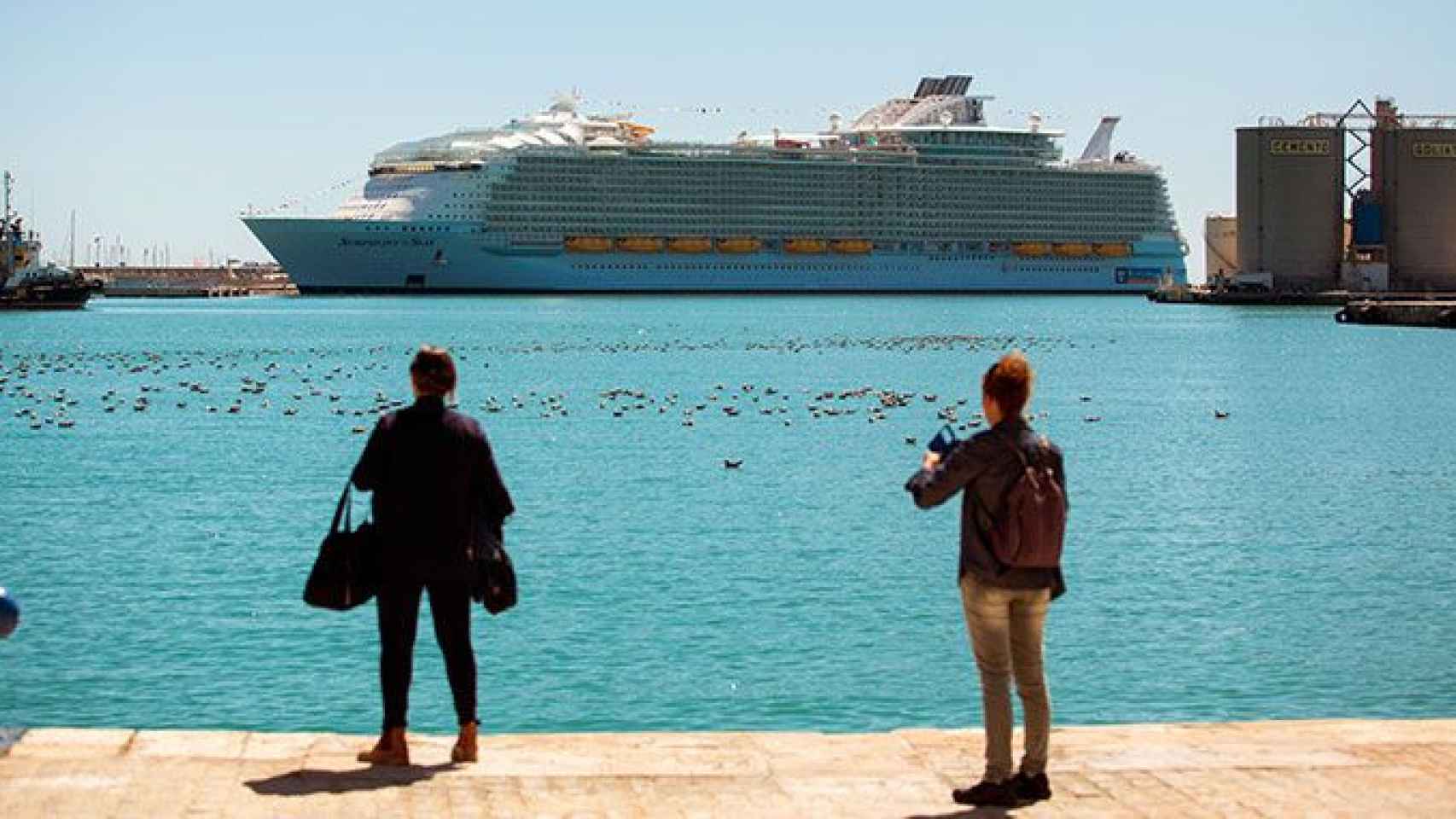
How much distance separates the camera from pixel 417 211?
12375cm

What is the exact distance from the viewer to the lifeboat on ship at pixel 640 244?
419 feet

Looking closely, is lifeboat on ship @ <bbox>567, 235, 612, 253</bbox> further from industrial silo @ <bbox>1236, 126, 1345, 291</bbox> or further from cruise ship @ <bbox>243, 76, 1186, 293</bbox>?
industrial silo @ <bbox>1236, 126, 1345, 291</bbox>

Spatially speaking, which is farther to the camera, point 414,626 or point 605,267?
point 605,267

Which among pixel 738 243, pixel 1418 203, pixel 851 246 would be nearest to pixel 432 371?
pixel 738 243

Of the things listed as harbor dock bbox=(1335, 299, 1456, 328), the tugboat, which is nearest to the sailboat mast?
the tugboat

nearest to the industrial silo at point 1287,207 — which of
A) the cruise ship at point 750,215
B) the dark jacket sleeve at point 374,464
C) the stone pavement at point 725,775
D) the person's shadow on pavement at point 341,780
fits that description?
the cruise ship at point 750,215

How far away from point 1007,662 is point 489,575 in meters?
1.76

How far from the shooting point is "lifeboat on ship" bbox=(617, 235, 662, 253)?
128 metres

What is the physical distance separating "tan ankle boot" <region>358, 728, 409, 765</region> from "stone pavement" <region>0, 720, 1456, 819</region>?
74mm

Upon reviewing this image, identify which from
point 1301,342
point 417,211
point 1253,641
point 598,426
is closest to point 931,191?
point 417,211

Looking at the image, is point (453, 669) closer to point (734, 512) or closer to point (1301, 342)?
point (734, 512)

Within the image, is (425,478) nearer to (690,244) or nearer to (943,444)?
(943,444)

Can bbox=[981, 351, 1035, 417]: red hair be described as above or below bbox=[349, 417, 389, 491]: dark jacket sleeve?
above

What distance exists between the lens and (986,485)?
7773 mm
